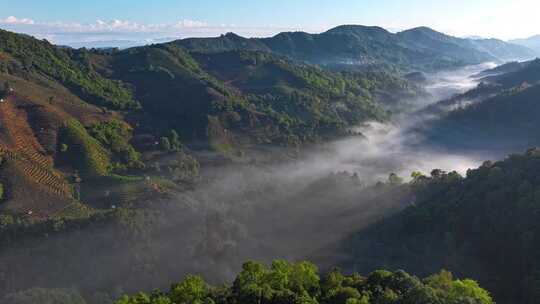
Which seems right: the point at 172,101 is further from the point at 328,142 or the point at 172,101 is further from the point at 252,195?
the point at 252,195

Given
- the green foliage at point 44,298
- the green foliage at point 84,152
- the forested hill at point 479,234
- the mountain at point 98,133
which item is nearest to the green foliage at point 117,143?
the mountain at point 98,133

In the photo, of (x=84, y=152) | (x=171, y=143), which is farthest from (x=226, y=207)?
(x=171, y=143)

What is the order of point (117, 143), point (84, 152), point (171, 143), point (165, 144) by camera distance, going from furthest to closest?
point (171, 143) < point (165, 144) < point (117, 143) < point (84, 152)

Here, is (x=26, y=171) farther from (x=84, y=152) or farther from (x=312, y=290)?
(x=312, y=290)

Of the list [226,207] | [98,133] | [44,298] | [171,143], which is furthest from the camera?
[171,143]

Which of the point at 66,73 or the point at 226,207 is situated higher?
the point at 66,73
